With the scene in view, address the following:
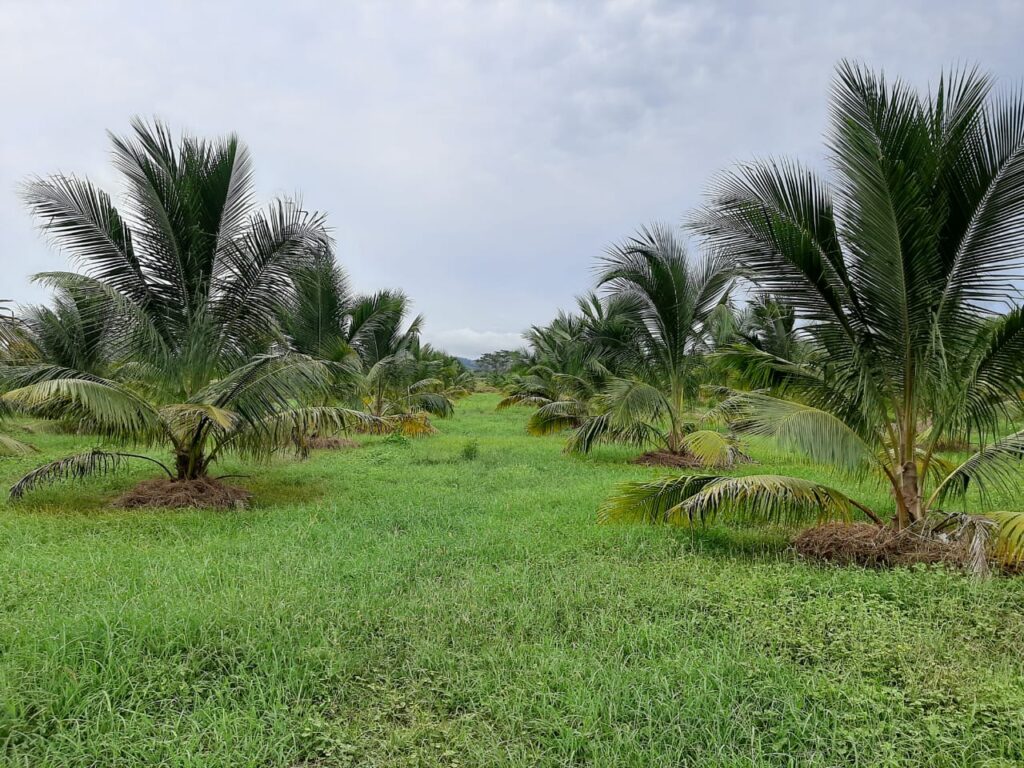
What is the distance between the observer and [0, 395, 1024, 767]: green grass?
7.29 feet

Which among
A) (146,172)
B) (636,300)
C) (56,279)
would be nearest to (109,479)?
Result: (56,279)

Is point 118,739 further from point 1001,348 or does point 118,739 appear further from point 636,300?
point 636,300

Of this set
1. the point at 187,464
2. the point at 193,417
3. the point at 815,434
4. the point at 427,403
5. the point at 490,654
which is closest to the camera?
the point at 490,654

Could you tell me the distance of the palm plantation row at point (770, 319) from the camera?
4.17 m

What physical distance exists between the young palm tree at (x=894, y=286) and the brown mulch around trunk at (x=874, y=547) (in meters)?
0.21

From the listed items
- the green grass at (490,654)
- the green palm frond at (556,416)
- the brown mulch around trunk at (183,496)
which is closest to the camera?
the green grass at (490,654)

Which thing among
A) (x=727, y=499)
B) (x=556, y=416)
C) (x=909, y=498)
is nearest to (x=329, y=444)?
(x=556, y=416)

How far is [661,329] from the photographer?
34.6 feet

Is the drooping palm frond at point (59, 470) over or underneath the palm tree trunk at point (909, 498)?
underneath

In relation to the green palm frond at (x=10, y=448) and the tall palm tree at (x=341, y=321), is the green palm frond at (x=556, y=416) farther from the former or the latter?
the green palm frond at (x=10, y=448)

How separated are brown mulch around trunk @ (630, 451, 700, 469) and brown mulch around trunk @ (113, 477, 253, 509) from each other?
712 cm

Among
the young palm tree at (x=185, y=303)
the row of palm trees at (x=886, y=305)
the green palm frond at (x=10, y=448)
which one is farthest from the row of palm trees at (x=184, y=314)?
the row of palm trees at (x=886, y=305)

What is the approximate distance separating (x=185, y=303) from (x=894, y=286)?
7684mm

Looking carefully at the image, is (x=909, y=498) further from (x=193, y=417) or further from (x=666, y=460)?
(x=193, y=417)
